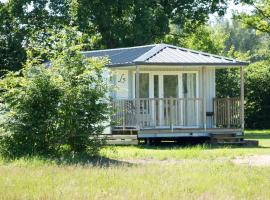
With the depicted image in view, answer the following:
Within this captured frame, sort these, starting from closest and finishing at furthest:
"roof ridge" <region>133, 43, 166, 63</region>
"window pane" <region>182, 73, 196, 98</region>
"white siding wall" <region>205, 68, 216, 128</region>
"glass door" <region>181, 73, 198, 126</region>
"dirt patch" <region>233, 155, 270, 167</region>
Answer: "dirt patch" <region>233, 155, 270, 167</region> → "roof ridge" <region>133, 43, 166, 63</region> → "glass door" <region>181, 73, 198, 126</region> → "window pane" <region>182, 73, 196, 98</region> → "white siding wall" <region>205, 68, 216, 128</region>

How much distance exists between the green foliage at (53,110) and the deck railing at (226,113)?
30.1 feet

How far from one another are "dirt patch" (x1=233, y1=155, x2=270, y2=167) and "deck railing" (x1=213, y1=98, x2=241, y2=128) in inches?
283

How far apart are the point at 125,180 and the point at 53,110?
5380mm

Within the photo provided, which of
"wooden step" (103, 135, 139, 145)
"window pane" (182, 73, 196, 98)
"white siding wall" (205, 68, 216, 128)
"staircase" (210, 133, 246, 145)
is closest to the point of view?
"wooden step" (103, 135, 139, 145)

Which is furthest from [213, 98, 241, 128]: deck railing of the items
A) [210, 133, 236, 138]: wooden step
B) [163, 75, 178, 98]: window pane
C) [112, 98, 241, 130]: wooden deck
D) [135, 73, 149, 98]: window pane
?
[135, 73, 149, 98]: window pane

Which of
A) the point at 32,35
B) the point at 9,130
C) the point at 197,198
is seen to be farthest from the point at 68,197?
the point at 32,35

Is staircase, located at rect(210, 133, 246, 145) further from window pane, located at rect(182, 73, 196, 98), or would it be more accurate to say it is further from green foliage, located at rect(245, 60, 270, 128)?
green foliage, located at rect(245, 60, 270, 128)

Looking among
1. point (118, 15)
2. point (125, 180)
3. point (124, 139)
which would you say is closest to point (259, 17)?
point (118, 15)

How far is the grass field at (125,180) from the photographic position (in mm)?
10453

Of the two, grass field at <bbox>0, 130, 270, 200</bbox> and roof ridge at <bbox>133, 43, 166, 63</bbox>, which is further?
roof ridge at <bbox>133, 43, 166, 63</bbox>

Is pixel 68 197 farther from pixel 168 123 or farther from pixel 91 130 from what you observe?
pixel 168 123

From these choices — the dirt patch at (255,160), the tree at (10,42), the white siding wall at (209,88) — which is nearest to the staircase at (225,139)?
the white siding wall at (209,88)

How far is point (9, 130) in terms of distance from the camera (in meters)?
16.6

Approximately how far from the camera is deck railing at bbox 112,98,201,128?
24234mm
